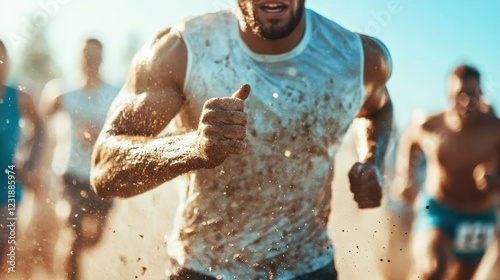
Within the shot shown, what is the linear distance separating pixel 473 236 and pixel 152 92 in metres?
3.33

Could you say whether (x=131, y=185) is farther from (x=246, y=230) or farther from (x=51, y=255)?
(x=51, y=255)

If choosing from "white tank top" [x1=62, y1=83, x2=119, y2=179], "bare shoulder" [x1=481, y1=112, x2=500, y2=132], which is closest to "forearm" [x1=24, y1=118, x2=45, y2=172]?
"white tank top" [x1=62, y1=83, x2=119, y2=179]

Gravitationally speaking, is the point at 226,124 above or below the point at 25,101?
above

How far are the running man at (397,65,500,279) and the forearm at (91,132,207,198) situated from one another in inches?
116

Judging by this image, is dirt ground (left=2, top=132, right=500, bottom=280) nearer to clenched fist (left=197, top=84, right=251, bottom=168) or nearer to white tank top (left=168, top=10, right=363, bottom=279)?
white tank top (left=168, top=10, right=363, bottom=279)

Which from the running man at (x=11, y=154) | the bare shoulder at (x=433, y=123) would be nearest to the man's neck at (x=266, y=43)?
the running man at (x=11, y=154)

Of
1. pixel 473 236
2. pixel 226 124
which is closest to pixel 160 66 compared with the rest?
pixel 226 124

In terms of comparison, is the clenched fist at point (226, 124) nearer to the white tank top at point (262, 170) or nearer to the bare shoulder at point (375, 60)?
the white tank top at point (262, 170)

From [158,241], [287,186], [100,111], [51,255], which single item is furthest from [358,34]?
[51,255]

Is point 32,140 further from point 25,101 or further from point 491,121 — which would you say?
point 491,121

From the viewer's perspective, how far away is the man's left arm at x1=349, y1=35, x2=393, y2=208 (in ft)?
9.04

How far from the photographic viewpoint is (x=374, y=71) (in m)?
2.91

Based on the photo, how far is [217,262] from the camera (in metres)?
2.68

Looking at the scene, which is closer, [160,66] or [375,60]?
[160,66]
